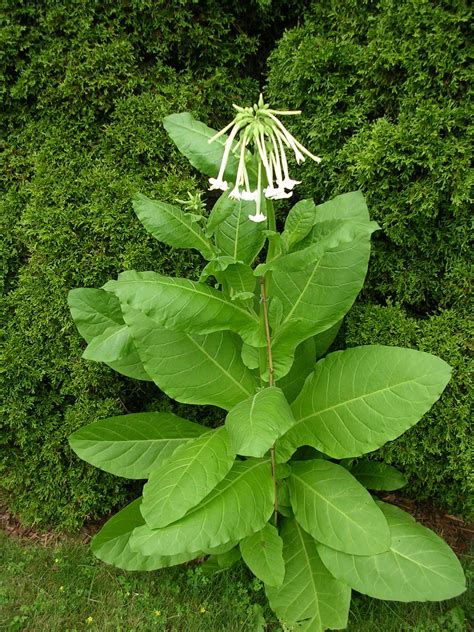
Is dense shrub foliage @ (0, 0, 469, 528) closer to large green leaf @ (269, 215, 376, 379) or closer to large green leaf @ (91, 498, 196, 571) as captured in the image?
large green leaf @ (269, 215, 376, 379)

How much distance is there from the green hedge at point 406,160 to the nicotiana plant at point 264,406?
0.25 meters

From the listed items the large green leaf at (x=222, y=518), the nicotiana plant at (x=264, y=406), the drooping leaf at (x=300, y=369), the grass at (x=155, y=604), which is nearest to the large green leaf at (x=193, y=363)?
the nicotiana plant at (x=264, y=406)

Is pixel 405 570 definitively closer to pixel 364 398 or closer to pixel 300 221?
pixel 364 398

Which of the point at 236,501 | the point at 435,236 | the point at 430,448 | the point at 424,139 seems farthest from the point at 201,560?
the point at 424,139

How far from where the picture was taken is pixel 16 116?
2.81m

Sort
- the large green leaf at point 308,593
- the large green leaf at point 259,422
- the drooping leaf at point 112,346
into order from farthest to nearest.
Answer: the drooping leaf at point 112,346
the large green leaf at point 308,593
the large green leaf at point 259,422

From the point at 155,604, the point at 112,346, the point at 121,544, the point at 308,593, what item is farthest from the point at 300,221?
the point at 155,604

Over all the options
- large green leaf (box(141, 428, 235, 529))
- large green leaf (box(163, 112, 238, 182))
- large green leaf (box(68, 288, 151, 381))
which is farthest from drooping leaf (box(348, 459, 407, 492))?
large green leaf (box(163, 112, 238, 182))

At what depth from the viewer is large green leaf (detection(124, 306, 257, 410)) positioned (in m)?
2.18

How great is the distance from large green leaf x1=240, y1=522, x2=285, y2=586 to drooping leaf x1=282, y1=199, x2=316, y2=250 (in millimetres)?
1110

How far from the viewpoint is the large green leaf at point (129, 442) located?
7.74 feet

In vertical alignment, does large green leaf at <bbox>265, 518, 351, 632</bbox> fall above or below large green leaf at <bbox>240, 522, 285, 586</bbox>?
below

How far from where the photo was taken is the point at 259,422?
→ 1.81 m

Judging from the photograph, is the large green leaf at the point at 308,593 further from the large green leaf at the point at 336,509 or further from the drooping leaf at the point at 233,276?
the drooping leaf at the point at 233,276
